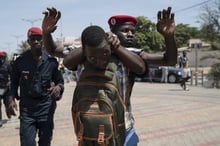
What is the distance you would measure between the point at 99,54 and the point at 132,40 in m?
0.46

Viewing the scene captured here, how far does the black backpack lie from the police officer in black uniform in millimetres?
→ 1818

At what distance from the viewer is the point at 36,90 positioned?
4.14 meters

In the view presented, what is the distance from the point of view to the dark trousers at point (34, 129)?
4.02 m

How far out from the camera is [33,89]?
4152 millimetres

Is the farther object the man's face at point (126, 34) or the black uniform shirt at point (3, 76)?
the black uniform shirt at point (3, 76)

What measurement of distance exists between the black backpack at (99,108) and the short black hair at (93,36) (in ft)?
0.65

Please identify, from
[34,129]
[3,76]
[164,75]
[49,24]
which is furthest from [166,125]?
[164,75]

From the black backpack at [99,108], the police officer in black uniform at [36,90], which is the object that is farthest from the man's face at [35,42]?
the black backpack at [99,108]

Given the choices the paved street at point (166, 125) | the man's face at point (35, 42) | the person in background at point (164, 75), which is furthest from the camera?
the person in background at point (164, 75)

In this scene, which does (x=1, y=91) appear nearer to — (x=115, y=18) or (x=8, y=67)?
(x=8, y=67)

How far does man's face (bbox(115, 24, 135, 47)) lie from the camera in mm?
2619

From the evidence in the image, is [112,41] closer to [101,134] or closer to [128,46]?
[128,46]

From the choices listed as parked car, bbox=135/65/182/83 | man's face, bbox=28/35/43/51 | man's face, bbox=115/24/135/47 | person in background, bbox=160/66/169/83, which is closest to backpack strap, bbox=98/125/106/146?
man's face, bbox=115/24/135/47

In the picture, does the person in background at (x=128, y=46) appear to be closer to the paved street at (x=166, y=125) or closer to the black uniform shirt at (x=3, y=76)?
the paved street at (x=166, y=125)
